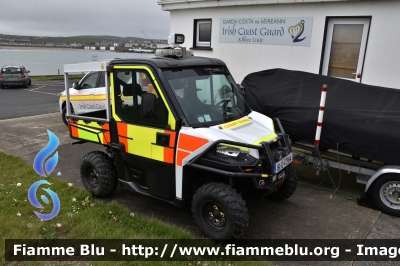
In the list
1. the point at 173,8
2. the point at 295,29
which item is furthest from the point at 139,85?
the point at 173,8

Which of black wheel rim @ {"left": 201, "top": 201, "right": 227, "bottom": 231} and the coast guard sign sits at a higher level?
the coast guard sign

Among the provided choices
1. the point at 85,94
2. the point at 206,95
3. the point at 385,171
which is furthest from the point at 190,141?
the point at 85,94

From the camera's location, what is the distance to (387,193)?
4.79m

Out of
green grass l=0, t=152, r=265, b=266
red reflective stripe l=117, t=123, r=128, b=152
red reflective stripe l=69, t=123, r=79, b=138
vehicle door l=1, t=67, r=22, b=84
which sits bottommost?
green grass l=0, t=152, r=265, b=266

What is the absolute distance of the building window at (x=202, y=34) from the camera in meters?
9.73

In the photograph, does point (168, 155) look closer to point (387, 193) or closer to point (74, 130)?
point (74, 130)

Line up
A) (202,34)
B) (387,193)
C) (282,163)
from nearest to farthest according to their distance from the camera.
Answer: (282,163) → (387,193) → (202,34)

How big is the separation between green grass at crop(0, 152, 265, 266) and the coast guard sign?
5825 millimetres

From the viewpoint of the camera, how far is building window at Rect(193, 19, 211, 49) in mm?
9734

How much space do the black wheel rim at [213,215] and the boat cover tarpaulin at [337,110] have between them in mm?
2353

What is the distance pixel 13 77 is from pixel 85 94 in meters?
16.0

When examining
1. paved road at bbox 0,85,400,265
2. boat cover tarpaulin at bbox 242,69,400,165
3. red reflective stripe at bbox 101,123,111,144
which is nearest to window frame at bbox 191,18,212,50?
boat cover tarpaulin at bbox 242,69,400,165

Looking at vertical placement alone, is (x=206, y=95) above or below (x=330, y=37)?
below

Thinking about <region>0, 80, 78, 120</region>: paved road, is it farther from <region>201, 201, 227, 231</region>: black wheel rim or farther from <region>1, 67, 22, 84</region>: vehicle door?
<region>201, 201, 227, 231</region>: black wheel rim
